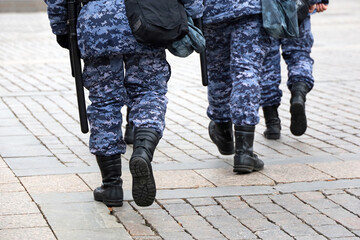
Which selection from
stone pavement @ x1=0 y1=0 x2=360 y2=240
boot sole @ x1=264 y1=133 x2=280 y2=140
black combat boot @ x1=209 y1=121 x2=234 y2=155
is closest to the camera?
stone pavement @ x1=0 y1=0 x2=360 y2=240

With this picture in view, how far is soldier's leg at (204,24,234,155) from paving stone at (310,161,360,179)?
2.17 feet

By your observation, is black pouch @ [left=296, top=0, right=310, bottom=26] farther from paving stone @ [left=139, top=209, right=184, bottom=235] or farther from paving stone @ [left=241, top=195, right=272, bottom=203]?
paving stone @ [left=139, top=209, right=184, bottom=235]

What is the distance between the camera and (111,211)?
4539 mm

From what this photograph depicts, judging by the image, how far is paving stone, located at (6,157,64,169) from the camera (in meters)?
5.56

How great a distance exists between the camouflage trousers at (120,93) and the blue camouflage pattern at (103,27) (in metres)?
0.10

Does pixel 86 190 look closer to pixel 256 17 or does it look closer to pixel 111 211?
pixel 111 211

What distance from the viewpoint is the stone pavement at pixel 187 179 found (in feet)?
14.0

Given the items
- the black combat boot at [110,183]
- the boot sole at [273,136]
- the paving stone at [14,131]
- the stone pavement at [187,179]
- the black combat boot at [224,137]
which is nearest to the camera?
the stone pavement at [187,179]

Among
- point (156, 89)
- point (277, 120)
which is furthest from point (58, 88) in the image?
point (156, 89)

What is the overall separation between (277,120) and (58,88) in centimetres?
319

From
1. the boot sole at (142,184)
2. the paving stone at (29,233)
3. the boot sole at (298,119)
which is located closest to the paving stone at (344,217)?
the boot sole at (142,184)

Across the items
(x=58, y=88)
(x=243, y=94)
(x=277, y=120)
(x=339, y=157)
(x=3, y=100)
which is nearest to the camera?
(x=243, y=94)

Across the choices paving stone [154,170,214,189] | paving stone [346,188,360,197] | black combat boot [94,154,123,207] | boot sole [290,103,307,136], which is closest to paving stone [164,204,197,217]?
black combat boot [94,154,123,207]

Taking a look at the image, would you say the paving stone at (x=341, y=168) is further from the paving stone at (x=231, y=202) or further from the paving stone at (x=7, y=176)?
the paving stone at (x=7, y=176)
